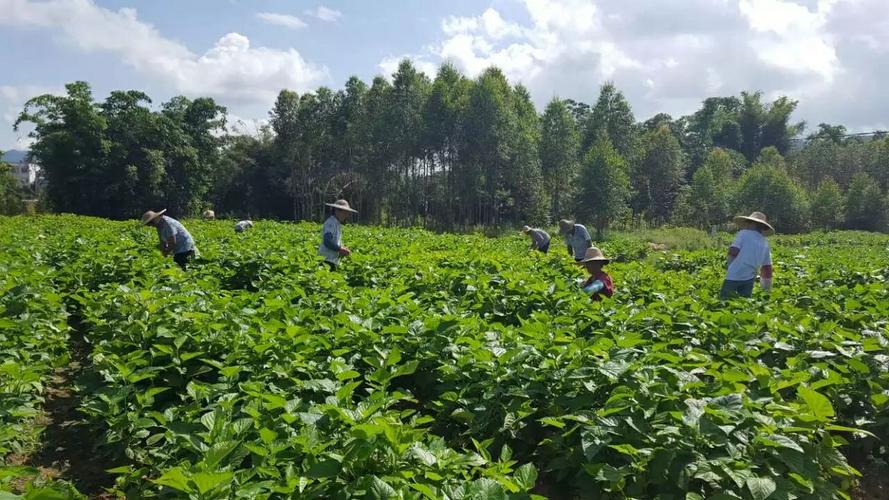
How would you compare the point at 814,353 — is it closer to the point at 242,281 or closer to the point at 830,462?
the point at 830,462

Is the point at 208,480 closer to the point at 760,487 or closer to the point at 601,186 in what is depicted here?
the point at 760,487

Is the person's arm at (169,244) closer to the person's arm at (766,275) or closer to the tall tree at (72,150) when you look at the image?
the person's arm at (766,275)

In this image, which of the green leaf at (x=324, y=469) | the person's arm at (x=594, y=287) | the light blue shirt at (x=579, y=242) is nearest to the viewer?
the green leaf at (x=324, y=469)

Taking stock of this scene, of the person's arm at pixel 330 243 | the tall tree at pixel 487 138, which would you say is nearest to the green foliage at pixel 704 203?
the tall tree at pixel 487 138

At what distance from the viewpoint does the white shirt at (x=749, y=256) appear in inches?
259

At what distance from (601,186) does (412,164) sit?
13.8 metres

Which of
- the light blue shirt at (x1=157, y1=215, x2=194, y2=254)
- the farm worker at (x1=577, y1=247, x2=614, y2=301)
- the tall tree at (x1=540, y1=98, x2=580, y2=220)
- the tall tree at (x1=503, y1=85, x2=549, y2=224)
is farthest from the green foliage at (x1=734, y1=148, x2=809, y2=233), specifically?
the light blue shirt at (x1=157, y1=215, x2=194, y2=254)

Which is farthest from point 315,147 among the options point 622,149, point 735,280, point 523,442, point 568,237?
point 523,442

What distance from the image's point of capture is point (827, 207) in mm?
46031

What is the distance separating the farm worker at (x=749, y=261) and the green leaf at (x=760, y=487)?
4651 mm

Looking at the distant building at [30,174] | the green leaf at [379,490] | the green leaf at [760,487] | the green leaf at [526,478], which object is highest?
the distant building at [30,174]

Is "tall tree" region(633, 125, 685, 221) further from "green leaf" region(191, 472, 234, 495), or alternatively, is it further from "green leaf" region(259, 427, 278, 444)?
"green leaf" region(191, 472, 234, 495)

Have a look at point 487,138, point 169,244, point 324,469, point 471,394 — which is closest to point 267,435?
point 324,469

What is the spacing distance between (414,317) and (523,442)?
133 cm
